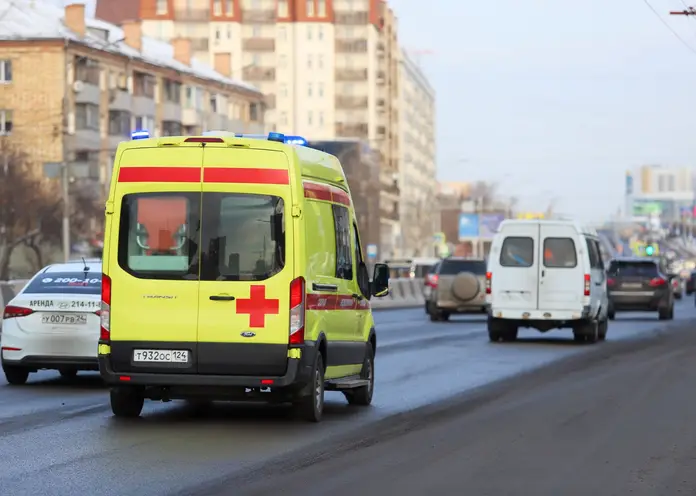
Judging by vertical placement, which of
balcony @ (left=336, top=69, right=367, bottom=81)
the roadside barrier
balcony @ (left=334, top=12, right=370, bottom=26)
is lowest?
the roadside barrier

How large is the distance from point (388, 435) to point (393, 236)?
6260 inches

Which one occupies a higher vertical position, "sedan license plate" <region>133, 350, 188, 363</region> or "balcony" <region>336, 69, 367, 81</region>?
"balcony" <region>336, 69, 367, 81</region>

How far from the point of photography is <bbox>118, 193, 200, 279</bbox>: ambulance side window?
13867 mm

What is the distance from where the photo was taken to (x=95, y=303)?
18.5 meters

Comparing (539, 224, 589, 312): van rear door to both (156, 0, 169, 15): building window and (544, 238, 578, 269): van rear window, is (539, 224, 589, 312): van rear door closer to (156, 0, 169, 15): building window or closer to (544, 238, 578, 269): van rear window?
(544, 238, 578, 269): van rear window

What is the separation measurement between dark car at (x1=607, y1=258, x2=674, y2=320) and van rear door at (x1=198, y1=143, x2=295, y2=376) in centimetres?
3336

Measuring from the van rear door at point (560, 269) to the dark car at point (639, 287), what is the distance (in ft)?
50.6

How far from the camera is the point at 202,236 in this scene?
13.9 metres

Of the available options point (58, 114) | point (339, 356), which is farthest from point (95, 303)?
point (58, 114)

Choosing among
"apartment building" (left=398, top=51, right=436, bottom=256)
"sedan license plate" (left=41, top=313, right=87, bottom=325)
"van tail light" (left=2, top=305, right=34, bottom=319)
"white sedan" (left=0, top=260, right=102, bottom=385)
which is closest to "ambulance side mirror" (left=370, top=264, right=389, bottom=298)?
"white sedan" (left=0, top=260, right=102, bottom=385)

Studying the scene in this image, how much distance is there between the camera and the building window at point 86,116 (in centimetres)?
9475

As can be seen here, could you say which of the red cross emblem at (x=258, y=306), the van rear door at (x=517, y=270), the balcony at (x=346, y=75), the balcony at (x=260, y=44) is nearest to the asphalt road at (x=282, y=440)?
the red cross emblem at (x=258, y=306)

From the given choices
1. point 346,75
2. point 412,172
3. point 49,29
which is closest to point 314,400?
point 49,29

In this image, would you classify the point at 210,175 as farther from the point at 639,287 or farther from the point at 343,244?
the point at 639,287
